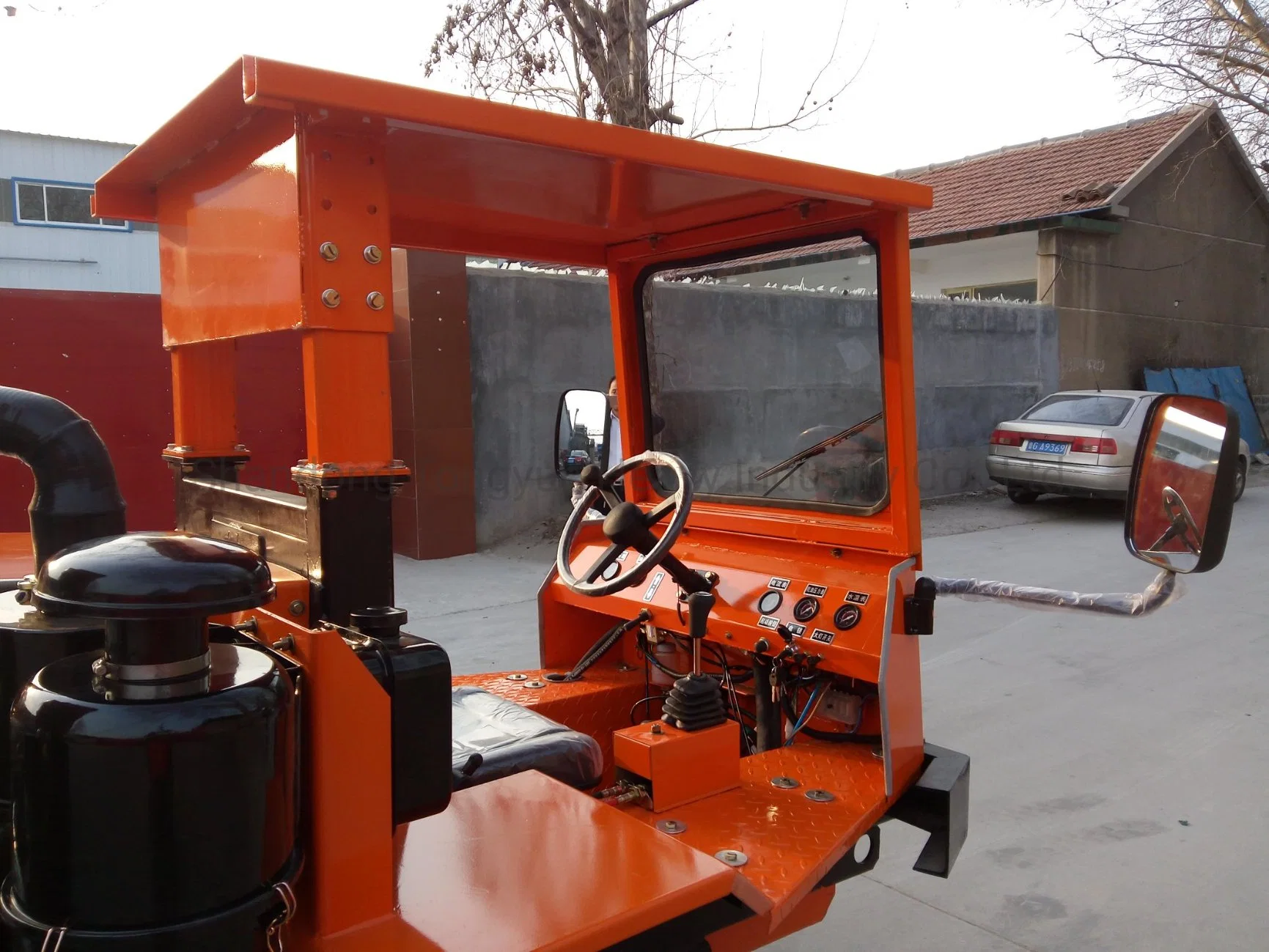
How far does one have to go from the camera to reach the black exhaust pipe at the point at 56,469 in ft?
5.93

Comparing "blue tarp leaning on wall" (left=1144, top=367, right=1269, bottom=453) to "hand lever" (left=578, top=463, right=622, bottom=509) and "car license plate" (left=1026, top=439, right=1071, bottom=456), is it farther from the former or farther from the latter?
"hand lever" (left=578, top=463, right=622, bottom=509)

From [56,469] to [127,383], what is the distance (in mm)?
6256

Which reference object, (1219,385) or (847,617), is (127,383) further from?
(1219,385)

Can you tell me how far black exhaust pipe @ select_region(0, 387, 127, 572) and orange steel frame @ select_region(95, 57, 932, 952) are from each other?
0.30 m

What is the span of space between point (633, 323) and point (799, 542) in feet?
3.21

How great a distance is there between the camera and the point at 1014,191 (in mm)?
16359

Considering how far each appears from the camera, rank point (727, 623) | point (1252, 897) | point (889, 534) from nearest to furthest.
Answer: point (889, 534)
point (727, 623)
point (1252, 897)

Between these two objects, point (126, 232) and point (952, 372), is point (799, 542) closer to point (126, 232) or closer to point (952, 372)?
point (952, 372)

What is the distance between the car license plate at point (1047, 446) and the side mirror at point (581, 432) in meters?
8.40

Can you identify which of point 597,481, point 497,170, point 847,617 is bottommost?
point 847,617

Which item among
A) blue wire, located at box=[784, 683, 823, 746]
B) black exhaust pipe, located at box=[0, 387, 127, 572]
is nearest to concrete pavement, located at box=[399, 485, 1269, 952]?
blue wire, located at box=[784, 683, 823, 746]

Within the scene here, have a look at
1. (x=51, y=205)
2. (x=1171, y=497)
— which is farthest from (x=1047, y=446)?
(x=51, y=205)

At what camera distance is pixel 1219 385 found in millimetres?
16750

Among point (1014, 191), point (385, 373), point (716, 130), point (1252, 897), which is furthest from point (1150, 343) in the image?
point (385, 373)
